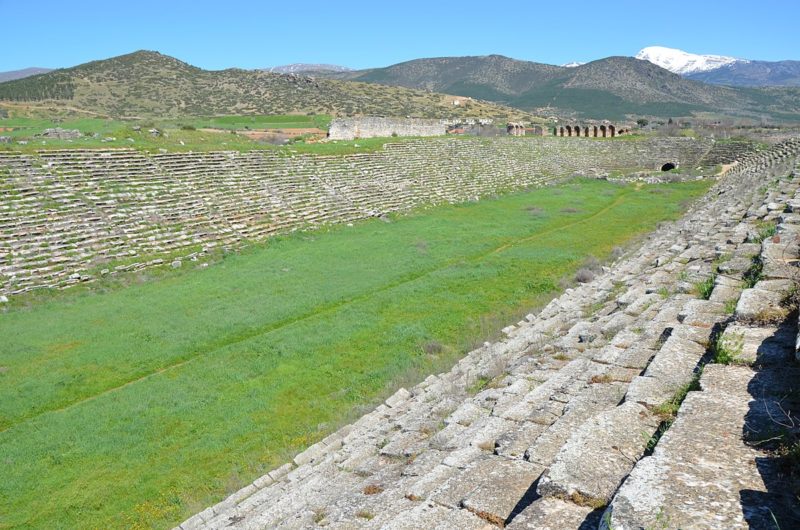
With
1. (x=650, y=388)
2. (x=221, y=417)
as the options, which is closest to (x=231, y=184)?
(x=221, y=417)

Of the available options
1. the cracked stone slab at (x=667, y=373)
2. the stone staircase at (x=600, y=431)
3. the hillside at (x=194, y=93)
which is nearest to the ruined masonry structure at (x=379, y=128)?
the hillside at (x=194, y=93)

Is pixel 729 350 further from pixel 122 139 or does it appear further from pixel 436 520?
pixel 122 139

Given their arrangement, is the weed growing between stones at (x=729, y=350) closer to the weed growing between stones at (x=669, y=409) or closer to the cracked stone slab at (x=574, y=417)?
the weed growing between stones at (x=669, y=409)

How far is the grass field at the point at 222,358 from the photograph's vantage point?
9.07 m

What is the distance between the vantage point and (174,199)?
2464cm

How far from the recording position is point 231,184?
2753cm

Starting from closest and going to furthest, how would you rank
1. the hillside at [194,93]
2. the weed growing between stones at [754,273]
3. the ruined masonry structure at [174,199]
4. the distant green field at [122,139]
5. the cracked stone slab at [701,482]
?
the cracked stone slab at [701,482], the weed growing between stones at [754,273], the ruined masonry structure at [174,199], the distant green field at [122,139], the hillside at [194,93]

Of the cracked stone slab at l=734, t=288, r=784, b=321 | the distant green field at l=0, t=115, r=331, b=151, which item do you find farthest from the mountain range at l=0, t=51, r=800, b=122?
the cracked stone slab at l=734, t=288, r=784, b=321

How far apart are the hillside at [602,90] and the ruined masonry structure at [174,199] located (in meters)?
99.1

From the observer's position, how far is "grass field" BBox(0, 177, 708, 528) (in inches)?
357

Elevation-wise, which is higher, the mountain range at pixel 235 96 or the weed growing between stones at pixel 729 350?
the mountain range at pixel 235 96

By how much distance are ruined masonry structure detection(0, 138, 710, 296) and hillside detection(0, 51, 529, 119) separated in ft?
116

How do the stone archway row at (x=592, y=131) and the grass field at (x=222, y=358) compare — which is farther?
the stone archway row at (x=592, y=131)

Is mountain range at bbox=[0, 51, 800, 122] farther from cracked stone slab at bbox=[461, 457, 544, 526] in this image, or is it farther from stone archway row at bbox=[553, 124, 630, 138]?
cracked stone slab at bbox=[461, 457, 544, 526]
